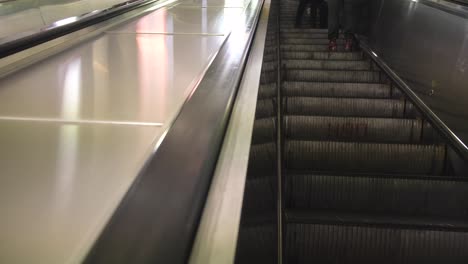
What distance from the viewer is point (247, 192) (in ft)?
3.66

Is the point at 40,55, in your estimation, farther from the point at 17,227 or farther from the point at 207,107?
the point at 17,227

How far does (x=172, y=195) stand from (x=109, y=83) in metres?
1.07

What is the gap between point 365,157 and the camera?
2.36 meters

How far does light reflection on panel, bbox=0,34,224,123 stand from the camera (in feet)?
5.01

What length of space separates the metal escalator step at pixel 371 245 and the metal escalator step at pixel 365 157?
641 millimetres

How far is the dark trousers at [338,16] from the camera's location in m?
4.77

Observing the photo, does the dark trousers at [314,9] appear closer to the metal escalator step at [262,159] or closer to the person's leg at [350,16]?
the person's leg at [350,16]

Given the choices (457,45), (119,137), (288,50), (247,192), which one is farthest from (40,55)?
(288,50)

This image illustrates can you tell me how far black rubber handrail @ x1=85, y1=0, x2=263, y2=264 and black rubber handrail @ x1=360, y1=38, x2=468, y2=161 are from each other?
1.27 meters

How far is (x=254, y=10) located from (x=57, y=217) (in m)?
4.18

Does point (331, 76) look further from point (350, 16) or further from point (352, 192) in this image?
point (352, 192)

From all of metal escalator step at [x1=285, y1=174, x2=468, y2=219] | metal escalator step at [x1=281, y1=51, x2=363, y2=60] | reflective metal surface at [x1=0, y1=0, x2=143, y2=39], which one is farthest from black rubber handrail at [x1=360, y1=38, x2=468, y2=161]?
reflective metal surface at [x1=0, y1=0, x2=143, y2=39]

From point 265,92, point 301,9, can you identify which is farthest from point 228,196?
point 301,9

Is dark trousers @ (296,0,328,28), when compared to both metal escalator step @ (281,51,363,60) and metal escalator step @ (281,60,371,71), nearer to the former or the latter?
metal escalator step @ (281,51,363,60)
